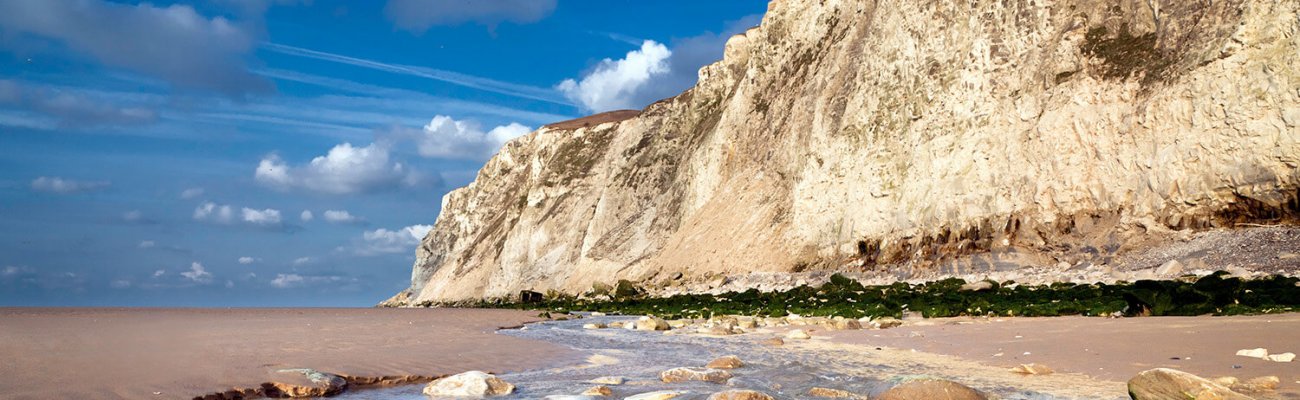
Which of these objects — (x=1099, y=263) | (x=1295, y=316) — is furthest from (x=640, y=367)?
(x=1099, y=263)

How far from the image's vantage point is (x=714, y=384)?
8.17m

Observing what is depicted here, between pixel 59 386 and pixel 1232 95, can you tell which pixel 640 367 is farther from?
pixel 1232 95

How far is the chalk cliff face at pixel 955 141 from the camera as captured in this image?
23.8 metres

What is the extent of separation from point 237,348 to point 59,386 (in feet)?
13.0

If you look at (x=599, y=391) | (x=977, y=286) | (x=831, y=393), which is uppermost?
(x=977, y=286)

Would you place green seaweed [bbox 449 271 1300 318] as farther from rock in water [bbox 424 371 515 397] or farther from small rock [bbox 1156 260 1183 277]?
rock in water [bbox 424 371 515 397]

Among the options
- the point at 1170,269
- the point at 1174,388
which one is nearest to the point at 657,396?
the point at 1174,388

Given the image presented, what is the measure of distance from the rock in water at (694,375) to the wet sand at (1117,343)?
9.72ft

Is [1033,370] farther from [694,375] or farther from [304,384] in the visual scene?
[304,384]

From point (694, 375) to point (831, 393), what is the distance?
1.69 meters

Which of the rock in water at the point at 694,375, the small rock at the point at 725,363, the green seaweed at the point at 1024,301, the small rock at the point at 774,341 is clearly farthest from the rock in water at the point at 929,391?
the green seaweed at the point at 1024,301

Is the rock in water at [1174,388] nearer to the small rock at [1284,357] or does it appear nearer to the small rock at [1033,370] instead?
the small rock at [1284,357]

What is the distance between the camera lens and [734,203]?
149 feet

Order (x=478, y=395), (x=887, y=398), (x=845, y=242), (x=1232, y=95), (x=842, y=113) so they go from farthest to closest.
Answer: (x=842, y=113)
(x=845, y=242)
(x=1232, y=95)
(x=478, y=395)
(x=887, y=398)
